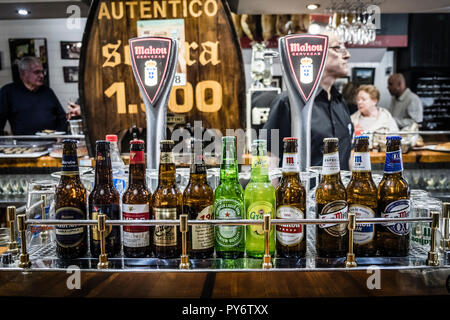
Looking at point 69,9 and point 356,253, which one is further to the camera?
point 69,9

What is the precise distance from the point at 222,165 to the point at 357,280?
39cm

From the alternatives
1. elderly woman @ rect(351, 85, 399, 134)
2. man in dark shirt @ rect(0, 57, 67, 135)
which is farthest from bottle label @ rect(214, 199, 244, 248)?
elderly woman @ rect(351, 85, 399, 134)

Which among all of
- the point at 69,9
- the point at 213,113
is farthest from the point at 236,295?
the point at 69,9

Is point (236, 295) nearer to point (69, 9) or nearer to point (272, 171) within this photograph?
point (272, 171)

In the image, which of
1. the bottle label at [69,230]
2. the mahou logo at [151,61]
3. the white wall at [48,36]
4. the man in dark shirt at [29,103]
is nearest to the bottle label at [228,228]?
the bottle label at [69,230]

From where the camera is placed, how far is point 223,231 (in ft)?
3.03

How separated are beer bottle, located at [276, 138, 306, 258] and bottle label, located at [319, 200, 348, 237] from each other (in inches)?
2.1

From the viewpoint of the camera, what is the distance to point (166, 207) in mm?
953

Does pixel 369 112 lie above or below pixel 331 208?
above

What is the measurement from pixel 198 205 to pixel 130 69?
4.33 feet

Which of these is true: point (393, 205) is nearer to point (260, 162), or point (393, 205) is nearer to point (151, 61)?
point (260, 162)

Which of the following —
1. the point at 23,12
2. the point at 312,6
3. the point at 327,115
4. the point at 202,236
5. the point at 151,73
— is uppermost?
the point at 23,12

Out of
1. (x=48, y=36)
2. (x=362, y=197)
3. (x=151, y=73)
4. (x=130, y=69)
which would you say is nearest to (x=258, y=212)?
(x=362, y=197)

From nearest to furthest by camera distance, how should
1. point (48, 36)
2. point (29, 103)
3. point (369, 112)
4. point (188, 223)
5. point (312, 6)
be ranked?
point (188, 223) < point (312, 6) < point (29, 103) < point (369, 112) < point (48, 36)
